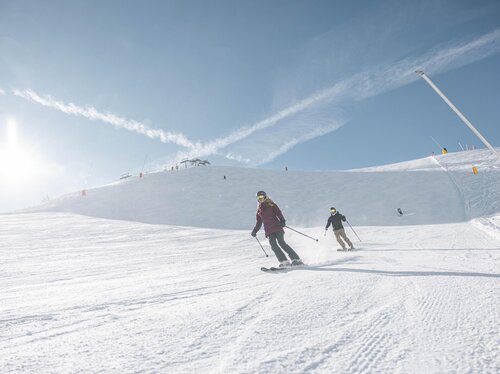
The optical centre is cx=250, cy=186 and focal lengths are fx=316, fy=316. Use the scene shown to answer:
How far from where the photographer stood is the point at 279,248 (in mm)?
7207

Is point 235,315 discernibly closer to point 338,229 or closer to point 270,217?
point 270,217

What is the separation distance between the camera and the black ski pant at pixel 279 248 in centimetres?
719

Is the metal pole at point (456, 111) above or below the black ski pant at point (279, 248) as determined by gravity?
above

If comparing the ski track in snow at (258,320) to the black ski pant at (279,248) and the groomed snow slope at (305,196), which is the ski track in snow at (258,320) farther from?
the groomed snow slope at (305,196)

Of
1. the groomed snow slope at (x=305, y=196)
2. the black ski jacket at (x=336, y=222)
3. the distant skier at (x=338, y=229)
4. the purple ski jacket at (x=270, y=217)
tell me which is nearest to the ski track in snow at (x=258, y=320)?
the purple ski jacket at (x=270, y=217)

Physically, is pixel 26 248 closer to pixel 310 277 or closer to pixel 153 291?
pixel 153 291

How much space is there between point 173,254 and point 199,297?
637 centimetres

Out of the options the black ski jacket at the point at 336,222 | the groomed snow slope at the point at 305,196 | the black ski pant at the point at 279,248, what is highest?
the groomed snow slope at the point at 305,196

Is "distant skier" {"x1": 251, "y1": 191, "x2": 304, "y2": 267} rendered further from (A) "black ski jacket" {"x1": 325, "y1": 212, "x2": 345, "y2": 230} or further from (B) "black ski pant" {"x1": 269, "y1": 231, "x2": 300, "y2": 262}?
(A) "black ski jacket" {"x1": 325, "y1": 212, "x2": 345, "y2": 230}

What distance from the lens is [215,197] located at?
1172 inches

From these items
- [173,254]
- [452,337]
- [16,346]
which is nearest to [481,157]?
[173,254]

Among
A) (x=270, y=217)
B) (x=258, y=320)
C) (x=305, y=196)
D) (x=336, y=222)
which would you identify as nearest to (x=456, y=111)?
(x=336, y=222)

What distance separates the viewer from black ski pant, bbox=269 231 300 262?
7.19 m

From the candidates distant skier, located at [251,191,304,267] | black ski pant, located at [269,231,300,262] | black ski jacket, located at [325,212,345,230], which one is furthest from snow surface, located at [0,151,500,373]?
black ski jacket, located at [325,212,345,230]
